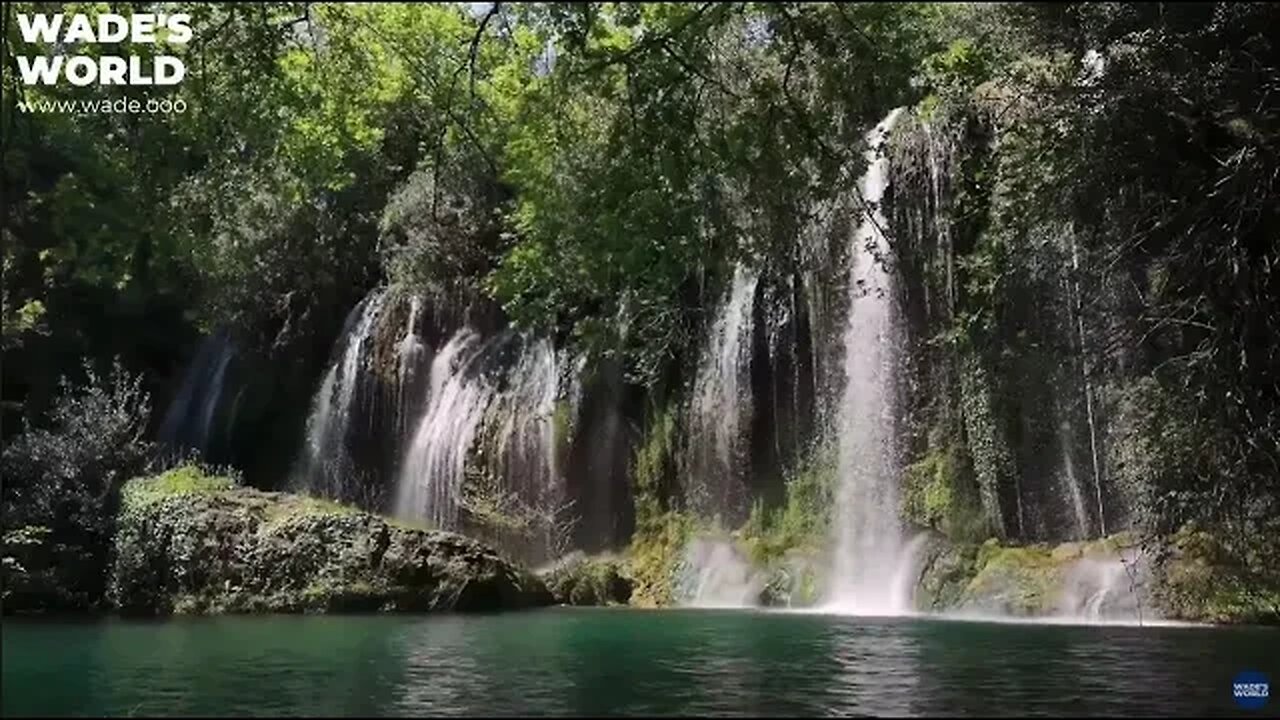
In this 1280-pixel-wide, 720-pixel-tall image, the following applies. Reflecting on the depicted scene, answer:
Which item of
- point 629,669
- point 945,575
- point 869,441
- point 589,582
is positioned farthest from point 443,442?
point 629,669

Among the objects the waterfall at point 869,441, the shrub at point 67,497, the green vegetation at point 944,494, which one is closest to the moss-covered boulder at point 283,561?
the shrub at point 67,497

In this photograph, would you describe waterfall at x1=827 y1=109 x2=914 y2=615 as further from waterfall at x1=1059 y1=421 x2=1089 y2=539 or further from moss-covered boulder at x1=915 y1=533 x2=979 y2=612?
waterfall at x1=1059 y1=421 x2=1089 y2=539

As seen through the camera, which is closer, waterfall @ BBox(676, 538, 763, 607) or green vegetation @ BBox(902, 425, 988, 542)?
green vegetation @ BBox(902, 425, 988, 542)

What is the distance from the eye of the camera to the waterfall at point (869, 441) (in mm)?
17188

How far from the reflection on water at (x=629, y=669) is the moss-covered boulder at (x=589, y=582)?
501 cm

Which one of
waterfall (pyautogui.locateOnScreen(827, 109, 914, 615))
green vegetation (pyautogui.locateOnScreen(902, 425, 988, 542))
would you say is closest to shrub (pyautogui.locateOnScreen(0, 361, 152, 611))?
waterfall (pyautogui.locateOnScreen(827, 109, 914, 615))

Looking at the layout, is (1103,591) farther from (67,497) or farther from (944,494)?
(67,497)

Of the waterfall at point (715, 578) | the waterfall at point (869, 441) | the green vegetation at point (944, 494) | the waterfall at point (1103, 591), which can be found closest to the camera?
the waterfall at point (1103, 591)

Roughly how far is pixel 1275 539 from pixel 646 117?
7.49m

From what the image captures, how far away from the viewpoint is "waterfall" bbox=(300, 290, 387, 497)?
22.5m

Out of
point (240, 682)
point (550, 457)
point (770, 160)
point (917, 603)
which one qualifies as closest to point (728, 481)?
point (550, 457)

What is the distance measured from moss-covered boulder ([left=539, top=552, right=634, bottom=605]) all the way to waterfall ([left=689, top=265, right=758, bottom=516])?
1.66 metres

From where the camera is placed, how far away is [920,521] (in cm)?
1698

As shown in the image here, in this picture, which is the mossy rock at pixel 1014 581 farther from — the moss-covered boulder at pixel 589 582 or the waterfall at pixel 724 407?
the moss-covered boulder at pixel 589 582
